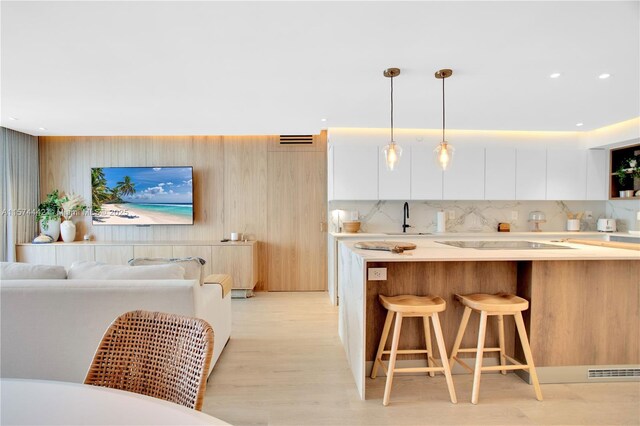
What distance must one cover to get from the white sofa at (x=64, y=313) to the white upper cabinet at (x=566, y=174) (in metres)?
5.01

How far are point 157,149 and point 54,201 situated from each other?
166 centimetres

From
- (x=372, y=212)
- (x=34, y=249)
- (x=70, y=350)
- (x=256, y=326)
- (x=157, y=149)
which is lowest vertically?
(x=256, y=326)

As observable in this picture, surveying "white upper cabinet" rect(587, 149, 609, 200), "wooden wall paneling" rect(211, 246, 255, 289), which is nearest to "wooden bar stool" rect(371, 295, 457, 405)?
"wooden wall paneling" rect(211, 246, 255, 289)

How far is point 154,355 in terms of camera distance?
1.18 meters

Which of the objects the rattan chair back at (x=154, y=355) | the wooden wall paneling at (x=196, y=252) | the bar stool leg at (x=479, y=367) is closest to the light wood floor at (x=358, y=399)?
the bar stool leg at (x=479, y=367)

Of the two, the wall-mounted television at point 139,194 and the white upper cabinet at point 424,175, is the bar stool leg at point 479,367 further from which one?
the wall-mounted television at point 139,194

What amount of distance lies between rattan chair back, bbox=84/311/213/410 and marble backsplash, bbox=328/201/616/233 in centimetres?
384

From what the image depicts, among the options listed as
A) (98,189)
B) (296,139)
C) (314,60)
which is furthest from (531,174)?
(98,189)

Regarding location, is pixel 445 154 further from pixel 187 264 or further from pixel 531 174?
pixel 531 174

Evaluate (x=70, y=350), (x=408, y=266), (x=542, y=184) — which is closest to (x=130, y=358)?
(x=70, y=350)

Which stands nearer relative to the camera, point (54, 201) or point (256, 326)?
point (256, 326)

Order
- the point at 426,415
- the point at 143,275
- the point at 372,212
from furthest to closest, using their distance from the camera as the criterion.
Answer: the point at 372,212 → the point at 143,275 → the point at 426,415

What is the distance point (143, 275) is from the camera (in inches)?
Answer: 90.9

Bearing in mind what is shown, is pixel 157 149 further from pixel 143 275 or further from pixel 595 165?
pixel 595 165
